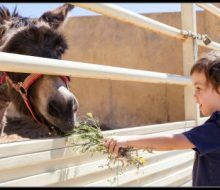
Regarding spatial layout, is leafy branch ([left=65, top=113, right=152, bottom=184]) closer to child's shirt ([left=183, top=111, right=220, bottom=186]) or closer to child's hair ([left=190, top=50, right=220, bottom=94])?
child's shirt ([left=183, top=111, right=220, bottom=186])

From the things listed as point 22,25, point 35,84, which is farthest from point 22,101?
point 22,25

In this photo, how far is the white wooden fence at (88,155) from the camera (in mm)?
1316

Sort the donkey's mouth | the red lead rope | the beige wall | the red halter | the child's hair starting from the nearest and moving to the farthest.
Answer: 1. the child's hair
2. the donkey's mouth
3. the red halter
4. the red lead rope
5. the beige wall

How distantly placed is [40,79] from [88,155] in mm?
473

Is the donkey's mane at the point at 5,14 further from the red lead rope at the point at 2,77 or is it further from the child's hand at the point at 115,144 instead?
the child's hand at the point at 115,144

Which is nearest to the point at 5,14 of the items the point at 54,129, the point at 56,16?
the point at 56,16

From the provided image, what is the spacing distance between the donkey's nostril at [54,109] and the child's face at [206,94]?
0.70m

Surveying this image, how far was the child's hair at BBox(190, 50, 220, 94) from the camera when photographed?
4.28 ft

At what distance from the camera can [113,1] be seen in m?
2.01

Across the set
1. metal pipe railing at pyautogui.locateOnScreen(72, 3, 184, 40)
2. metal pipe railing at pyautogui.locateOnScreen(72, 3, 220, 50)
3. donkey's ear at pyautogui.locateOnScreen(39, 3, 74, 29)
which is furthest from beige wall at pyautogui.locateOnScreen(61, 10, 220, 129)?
metal pipe railing at pyautogui.locateOnScreen(72, 3, 184, 40)

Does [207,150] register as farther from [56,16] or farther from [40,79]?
[56,16]

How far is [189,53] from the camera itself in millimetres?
2713

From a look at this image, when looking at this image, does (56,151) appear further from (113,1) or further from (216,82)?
(113,1)

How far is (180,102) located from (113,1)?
550 centimetres
